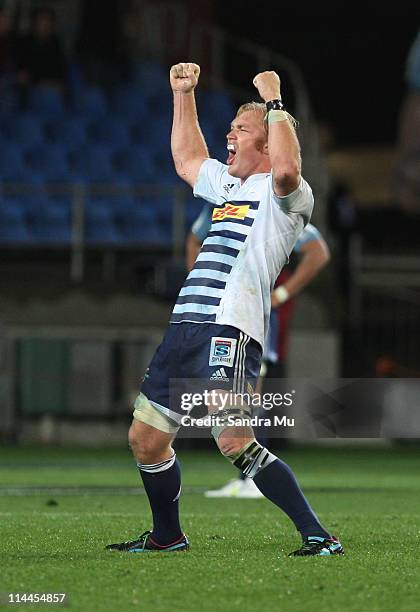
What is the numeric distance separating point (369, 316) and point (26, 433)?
492 centimetres

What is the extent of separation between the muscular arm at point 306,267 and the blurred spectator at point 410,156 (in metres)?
10.8

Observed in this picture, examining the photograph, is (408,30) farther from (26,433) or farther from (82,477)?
(82,477)

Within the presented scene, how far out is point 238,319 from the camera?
6.14m

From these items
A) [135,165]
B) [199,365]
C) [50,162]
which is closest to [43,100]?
[50,162]

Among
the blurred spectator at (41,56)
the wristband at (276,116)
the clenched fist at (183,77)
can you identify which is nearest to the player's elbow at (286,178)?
the wristband at (276,116)

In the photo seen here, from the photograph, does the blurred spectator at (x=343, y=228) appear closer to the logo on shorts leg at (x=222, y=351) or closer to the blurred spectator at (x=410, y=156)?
the blurred spectator at (x=410, y=156)

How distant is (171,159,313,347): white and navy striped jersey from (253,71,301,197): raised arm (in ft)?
→ 0.44

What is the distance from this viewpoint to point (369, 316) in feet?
62.6

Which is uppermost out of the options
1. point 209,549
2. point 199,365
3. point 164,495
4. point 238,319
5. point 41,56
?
point 41,56

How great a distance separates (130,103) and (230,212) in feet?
46.9

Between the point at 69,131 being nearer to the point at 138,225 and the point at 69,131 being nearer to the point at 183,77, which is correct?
the point at 138,225

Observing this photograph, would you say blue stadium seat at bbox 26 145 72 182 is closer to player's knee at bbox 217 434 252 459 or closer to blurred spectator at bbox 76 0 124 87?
blurred spectator at bbox 76 0 124 87

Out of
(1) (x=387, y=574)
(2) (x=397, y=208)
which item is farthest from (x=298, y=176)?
(2) (x=397, y=208)

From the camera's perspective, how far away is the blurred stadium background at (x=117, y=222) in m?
17.1
